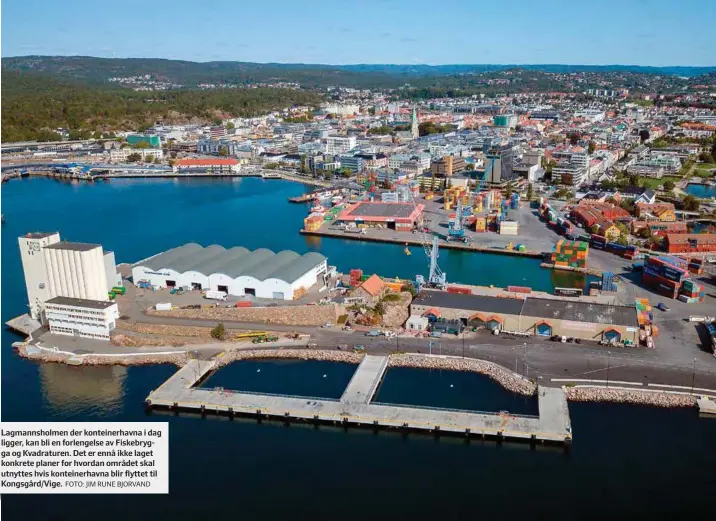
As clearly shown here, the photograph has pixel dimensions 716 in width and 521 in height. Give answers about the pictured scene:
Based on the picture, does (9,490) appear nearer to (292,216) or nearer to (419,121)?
(292,216)

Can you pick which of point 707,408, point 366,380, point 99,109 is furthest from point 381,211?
point 99,109

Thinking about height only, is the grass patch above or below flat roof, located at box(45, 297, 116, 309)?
below

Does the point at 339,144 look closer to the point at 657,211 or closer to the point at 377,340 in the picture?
the point at 657,211

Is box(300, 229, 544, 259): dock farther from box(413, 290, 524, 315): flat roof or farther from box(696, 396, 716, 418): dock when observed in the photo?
box(696, 396, 716, 418): dock

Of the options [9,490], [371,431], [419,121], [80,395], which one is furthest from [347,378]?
[419,121]

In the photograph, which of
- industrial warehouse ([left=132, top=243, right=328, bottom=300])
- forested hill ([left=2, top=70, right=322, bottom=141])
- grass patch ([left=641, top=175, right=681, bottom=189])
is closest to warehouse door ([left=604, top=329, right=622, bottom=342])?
industrial warehouse ([left=132, top=243, right=328, bottom=300])

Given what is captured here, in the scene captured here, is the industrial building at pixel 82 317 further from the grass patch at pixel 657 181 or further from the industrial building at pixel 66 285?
the grass patch at pixel 657 181

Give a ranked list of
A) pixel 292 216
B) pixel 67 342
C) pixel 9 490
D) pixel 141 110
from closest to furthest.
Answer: pixel 9 490 → pixel 67 342 → pixel 292 216 → pixel 141 110
